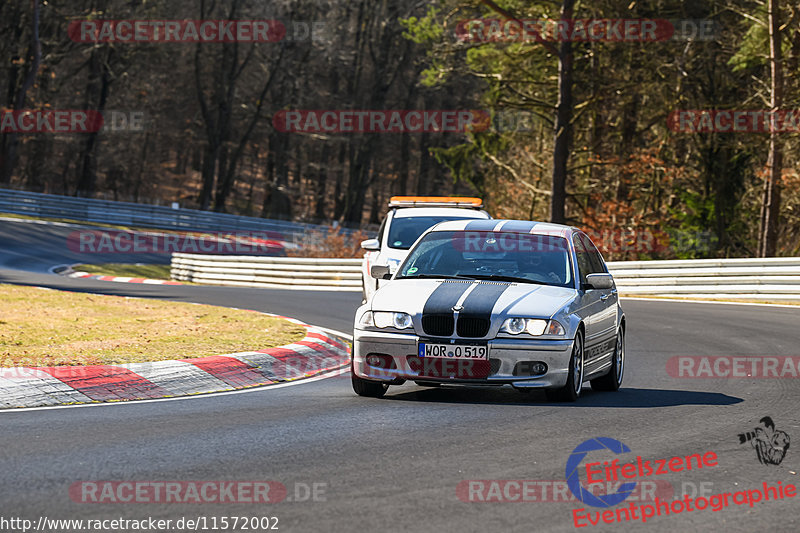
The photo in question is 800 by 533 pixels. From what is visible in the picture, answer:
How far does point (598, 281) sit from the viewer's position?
33.4 feet

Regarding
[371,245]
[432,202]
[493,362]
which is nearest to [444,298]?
[493,362]

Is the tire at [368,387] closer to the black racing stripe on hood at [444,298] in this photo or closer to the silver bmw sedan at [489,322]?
the silver bmw sedan at [489,322]

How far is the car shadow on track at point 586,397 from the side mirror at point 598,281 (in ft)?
3.27

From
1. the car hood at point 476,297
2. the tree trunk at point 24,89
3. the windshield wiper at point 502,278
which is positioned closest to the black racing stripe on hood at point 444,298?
the car hood at point 476,297

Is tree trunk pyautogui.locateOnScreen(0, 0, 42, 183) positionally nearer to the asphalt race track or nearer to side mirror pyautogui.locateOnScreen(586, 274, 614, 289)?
the asphalt race track

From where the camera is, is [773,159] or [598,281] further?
[773,159]

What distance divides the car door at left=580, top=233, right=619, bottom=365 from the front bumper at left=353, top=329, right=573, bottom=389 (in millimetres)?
901

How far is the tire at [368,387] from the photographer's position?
9.72 meters

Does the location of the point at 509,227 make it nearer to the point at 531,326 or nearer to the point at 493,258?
the point at 493,258

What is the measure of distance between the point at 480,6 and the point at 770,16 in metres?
9.14

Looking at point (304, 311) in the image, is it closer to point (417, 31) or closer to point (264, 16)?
point (417, 31)

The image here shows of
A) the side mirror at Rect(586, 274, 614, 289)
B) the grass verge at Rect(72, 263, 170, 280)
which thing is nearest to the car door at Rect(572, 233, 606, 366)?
the side mirror at Rect(586, 274, 614, 289)

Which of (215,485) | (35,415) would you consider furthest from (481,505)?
(35,415)

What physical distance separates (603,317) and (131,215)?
140ft
